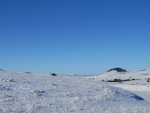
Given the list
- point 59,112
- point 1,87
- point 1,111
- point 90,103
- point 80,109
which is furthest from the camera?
point 1,87

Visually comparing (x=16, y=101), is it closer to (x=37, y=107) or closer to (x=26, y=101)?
(x=26, y=101)

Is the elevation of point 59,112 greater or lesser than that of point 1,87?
lesser

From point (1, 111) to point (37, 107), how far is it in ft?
7.70

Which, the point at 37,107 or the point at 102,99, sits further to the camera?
the point at 102,99

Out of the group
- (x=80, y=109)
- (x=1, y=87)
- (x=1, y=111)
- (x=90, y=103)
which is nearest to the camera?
(x=1, y=111)

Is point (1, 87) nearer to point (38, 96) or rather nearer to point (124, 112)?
point (38, 96)

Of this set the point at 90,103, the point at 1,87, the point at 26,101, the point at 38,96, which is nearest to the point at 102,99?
the point at 90,103

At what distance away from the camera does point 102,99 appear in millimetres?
18969

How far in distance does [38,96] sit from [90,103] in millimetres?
4156

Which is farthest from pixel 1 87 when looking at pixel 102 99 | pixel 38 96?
pixel 102 99

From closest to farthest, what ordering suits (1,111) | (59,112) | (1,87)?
(1,111)
(59,112)
(1,87)

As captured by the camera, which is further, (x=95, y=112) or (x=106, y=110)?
(x=106, y=110)

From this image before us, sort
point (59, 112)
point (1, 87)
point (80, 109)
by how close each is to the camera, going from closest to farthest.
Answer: point (59, 112), point (80, 109), point (1, 87)

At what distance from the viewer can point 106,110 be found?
15.3m
